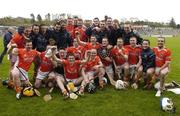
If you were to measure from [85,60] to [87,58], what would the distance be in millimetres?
93

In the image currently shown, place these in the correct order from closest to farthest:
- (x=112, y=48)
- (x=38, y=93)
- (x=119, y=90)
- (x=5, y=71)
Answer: (x=38, y=93)
(x=119, y=90)
(x=112, y=48)
(x=5, y=71)

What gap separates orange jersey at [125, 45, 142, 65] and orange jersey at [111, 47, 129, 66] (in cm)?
19

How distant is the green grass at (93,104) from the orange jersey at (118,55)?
4.48ft

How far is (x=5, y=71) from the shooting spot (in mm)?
14812

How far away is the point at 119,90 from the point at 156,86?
1.14 meters

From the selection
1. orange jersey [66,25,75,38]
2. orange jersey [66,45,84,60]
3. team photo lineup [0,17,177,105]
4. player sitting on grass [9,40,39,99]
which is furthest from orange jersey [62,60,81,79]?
orange jersey [66,25,75,38]

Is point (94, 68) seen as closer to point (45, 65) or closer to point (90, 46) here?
point (90, 46)

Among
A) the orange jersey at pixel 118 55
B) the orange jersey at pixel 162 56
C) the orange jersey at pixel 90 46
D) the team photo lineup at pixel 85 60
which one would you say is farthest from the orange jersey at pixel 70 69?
the orange jersey at pixel 162 56

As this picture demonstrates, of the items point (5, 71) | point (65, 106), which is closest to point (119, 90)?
point (65, 106)

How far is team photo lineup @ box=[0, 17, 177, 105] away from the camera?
1044 cm

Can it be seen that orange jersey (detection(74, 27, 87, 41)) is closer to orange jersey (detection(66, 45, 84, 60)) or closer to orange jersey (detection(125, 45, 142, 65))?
orange jersey (detection(66, 45, 84, 60))

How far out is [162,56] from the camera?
10789 millimetres

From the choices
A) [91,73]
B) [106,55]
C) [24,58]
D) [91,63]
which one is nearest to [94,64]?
[91,63]

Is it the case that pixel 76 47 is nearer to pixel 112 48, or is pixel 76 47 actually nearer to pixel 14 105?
pixel 112 48
